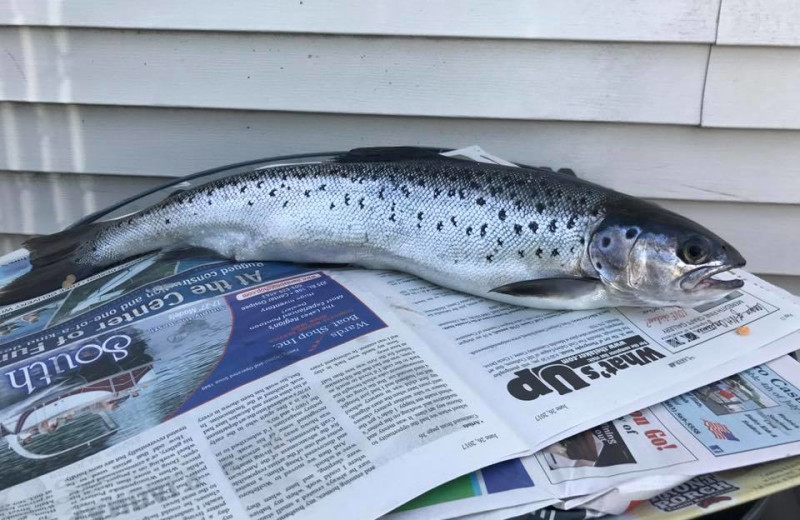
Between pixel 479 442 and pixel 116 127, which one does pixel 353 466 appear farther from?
pixel 116 127

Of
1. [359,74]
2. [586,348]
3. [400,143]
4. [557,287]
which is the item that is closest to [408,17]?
[359,74]

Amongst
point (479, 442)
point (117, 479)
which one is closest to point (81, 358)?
point (117, 479)

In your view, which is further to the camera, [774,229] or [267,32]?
[774,229]

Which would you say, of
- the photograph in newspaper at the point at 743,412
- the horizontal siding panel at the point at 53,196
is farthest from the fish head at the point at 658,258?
the horizontal siding panel at the point at 53,196

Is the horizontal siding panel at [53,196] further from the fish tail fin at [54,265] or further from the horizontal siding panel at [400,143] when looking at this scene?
the fish tail fin at [54,265]

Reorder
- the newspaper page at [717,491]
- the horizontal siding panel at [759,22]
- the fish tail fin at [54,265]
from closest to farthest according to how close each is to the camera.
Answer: the newspaper page at [717,491] < the fish tail fin at [54,265] < the horizontal siding panel at [759,22]

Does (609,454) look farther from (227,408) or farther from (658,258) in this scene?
(227,408)

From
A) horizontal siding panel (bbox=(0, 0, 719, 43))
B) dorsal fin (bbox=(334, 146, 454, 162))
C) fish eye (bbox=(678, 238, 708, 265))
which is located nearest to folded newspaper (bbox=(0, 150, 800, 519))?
fish eye (bbox=(678, 238, 708, 265))
